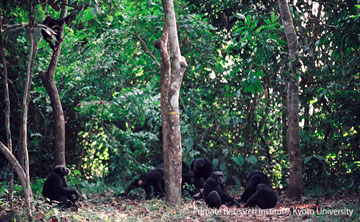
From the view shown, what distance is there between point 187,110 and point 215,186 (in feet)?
9.46

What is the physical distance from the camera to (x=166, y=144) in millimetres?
7531

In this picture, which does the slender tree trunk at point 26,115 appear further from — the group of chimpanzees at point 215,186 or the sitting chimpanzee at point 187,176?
the sitting chimpanzee at point 187,176

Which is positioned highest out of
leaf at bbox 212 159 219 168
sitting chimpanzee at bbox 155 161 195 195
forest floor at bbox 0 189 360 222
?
leaf at bbox 212 159 219 168

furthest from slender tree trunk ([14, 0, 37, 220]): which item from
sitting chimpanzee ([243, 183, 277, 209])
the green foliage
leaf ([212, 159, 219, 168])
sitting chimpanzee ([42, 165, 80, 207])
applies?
leaf ([212, 159, 219, 168])

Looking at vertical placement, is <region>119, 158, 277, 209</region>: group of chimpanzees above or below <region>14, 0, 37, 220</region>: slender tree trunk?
below

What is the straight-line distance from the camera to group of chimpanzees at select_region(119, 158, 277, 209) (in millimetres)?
7480

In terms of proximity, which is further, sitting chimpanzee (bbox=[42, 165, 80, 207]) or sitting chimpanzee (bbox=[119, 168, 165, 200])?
sitting chimpanzee (bbox=[119, 168, 165, 200])

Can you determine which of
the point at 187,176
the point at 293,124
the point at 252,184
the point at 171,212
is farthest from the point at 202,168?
the point at 171,212

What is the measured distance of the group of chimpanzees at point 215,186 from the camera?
24.5 ft

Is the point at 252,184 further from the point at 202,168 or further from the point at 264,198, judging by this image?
the point at 202,168

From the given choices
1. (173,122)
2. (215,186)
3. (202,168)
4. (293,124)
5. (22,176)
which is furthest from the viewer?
(202,168)

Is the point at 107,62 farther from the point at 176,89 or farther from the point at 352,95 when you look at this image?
the point at 352,95

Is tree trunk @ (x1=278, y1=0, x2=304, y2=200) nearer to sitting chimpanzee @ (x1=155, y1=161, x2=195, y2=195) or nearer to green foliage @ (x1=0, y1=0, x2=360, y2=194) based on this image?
green foliage @ (x1=0, y1=0, x2=360, y2=194)

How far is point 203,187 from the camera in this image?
811 centimetres
